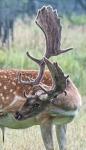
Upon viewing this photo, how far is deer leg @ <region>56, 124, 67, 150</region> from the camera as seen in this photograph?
898cm

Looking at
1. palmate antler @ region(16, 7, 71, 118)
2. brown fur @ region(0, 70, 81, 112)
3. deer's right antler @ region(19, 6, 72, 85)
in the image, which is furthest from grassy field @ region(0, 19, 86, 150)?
deer's right antler @ region(19, 6, 72, 85)

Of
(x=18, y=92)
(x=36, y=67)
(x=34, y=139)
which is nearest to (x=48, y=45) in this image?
(x=18, y=92)

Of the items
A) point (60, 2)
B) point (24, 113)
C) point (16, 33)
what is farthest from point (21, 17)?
point (24, 113)

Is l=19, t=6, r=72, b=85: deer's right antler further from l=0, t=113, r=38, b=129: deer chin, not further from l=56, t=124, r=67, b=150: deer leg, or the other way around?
l=56, t=124, r=67, b=150: deer leg

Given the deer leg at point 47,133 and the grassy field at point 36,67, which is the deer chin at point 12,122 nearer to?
the deer leg at point 47,133

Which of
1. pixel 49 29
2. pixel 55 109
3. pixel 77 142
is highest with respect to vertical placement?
pixel 49 29

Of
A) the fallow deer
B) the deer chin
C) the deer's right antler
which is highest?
the deer's right antler

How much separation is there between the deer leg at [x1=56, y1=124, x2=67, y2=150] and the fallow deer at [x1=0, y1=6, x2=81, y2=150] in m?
0.01

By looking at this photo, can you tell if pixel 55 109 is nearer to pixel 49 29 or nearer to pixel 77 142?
pixel 49 29

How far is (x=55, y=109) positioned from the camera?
27.7ft

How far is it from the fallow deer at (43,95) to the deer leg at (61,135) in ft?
0.04

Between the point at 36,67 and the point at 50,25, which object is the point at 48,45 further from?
the point at 36,67

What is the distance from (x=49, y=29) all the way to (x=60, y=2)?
92.0ft

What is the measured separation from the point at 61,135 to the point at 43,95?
0.93m
